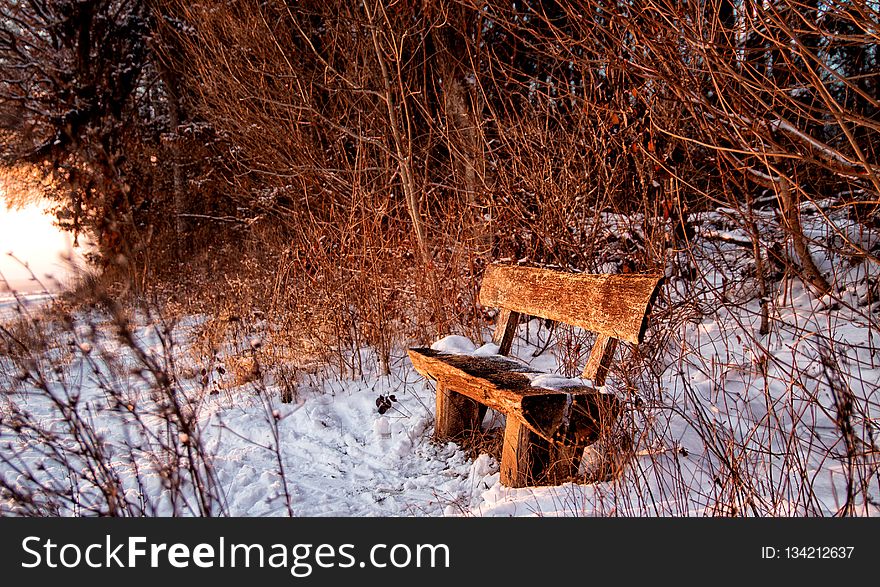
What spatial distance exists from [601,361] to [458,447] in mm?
1082

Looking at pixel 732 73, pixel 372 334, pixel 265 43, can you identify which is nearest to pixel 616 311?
pixel 732 73

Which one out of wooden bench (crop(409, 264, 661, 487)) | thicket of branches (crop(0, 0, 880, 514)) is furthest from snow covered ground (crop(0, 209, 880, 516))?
wooden bench (crop(409, 264, 661, 487))

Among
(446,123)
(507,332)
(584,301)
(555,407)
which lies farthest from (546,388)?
(446,123)

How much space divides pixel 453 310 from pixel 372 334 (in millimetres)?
691

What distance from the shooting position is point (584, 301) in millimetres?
2857

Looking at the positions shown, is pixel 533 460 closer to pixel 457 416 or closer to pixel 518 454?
pixel 518 454

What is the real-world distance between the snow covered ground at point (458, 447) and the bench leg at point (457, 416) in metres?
0.10

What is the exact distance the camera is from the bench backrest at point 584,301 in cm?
247

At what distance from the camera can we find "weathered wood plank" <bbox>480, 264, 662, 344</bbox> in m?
2.46

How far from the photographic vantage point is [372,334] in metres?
4.89

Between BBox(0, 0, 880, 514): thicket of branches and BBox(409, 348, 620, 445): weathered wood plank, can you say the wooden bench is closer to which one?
BBox(409, 348, 620, 445): weathered wood plank

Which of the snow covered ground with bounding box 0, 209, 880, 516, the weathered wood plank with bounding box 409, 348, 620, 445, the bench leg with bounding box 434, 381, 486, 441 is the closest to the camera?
the snow covered ground with bounding box 0, 209, 880, 516

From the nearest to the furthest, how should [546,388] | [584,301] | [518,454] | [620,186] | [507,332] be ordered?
[546,388], [518,454], [584,301], [507,332], [620,186]

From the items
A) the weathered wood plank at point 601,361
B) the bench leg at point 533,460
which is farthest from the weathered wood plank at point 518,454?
the weathered wood plank at point 601,361
